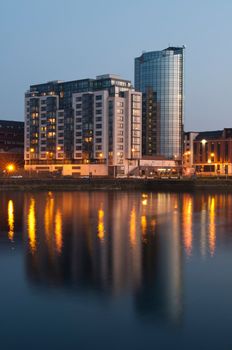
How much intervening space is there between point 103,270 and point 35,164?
15003 centimetres

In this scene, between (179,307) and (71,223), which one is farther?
(71,223)

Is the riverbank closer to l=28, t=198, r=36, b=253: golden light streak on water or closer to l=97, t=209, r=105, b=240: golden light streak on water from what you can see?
l=28, t=198, r=36, b=253: golden light streak on water

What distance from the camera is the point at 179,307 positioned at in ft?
69.7

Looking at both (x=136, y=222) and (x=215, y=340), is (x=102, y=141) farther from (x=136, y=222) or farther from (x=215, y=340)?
(x=215, y=340)

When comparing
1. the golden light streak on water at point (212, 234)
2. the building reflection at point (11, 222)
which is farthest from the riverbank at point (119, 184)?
the golden light streak on water at point (212, 234)

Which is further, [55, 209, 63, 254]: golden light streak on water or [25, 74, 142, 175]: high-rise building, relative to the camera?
[25, 74, 142, 175]: high-rise building

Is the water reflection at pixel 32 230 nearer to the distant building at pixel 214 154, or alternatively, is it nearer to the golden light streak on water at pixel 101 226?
the golden light streak on water at pixel 101 226

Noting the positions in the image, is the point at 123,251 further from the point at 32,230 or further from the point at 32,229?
the point at 32,229

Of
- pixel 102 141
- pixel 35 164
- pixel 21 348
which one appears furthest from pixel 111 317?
pixel 35 164

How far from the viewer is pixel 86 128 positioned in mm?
162750

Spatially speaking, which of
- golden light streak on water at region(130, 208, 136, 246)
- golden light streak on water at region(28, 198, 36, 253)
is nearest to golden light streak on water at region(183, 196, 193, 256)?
golden light streak on water at region(130, 208, 136, 246)

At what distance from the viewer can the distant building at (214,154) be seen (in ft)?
582

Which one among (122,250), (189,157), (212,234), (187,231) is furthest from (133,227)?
(189,157)

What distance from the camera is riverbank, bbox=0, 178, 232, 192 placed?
412 ft
